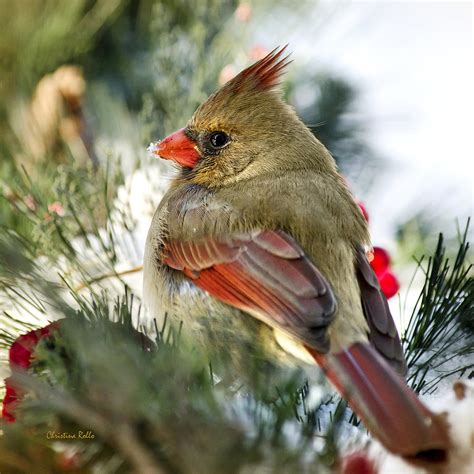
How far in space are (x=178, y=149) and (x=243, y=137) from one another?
184mm

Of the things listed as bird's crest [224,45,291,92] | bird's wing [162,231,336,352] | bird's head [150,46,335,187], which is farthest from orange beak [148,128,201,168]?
bird's wing [162,231,336,352]

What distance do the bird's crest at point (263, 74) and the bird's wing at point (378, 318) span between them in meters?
0.56

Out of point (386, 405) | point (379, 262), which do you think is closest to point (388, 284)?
point (379, 262)

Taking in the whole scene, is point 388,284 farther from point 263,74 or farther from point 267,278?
point 263,74

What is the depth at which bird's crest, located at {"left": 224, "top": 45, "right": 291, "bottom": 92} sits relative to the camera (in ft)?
6.71

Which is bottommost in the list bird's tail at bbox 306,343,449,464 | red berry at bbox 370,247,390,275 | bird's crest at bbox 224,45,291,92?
bird's tail at bbox 306,343,449,464

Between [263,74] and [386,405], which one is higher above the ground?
[263,74]

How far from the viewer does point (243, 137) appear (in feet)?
6.86

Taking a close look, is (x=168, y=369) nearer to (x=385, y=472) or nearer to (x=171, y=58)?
(x=385, y=472)

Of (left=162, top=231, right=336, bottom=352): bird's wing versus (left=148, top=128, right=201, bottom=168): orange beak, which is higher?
(left=148, top=128, right=201, bottom=168): orange beak

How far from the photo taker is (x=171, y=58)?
2311 millimetres
